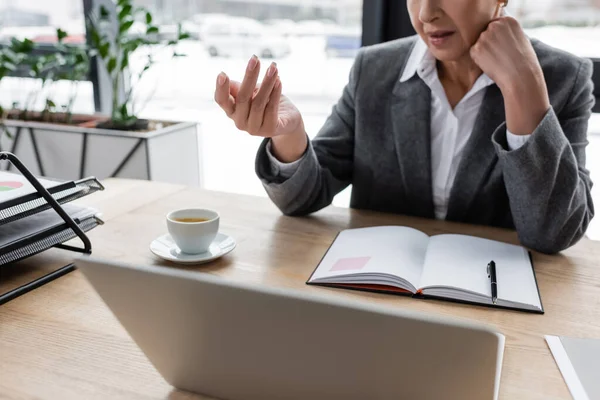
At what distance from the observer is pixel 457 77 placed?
1250mm

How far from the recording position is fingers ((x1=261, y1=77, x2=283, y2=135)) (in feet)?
3.20

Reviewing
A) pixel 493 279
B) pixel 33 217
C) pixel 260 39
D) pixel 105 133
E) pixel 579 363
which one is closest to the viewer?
pixel 579 363

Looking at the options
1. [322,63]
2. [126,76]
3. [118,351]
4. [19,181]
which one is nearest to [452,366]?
[118,351]

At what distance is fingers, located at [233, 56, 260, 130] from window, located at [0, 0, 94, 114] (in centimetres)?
189

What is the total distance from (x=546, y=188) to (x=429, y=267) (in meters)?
0.29

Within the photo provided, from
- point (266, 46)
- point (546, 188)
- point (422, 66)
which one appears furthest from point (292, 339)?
point (266, 46)

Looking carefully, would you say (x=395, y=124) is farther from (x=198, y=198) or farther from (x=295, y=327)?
(x=295, y=327)

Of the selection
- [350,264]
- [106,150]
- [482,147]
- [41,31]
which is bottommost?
[106,150]

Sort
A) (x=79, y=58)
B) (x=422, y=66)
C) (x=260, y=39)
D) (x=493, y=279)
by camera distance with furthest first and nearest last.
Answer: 1. (x=260, y=39)
2. (x=79, y=58)
3. (x=422, y=66)
4. (x=493, y=279)

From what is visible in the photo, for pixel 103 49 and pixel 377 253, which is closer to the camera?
pixel 377 253

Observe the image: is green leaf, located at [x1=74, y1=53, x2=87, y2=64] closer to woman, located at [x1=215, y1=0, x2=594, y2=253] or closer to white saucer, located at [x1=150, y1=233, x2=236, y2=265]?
woman, located at [x1=215, y1=0, x2=594, y2=253]

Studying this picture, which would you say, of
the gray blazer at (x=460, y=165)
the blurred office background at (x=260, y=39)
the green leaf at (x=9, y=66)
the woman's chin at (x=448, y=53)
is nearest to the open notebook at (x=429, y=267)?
the gray blazer at (x=460, y=165)

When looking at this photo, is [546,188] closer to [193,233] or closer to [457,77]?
[457,77]

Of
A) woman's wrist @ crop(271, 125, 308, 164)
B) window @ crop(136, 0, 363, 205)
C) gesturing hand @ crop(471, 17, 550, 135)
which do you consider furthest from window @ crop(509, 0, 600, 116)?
woman's wrist @ crop(271, 125, 308, 164)
